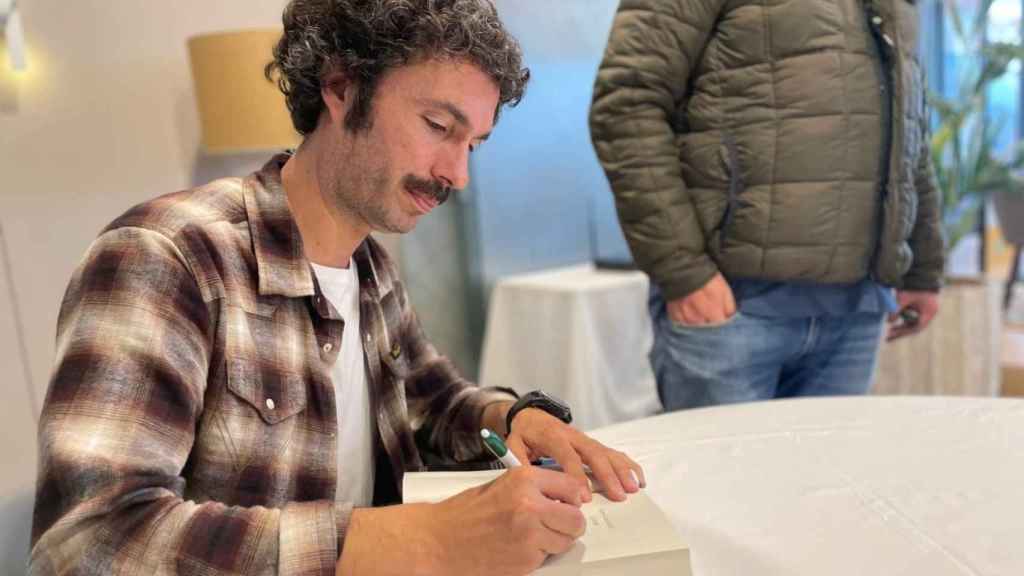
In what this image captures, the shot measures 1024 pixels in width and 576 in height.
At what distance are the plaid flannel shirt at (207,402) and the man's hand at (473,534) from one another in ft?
0.11

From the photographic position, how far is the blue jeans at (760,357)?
1.46 m

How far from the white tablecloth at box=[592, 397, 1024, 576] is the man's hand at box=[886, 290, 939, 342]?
0.56 metres

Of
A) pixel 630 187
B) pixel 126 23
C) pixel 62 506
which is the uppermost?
Result: pixel 126 23

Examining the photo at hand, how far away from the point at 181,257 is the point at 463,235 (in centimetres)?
250

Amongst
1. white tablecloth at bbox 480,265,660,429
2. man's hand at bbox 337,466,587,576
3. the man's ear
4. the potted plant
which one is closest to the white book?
man's hand at bbox 337,466,587,576

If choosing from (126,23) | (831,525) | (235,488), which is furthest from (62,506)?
(126,23)

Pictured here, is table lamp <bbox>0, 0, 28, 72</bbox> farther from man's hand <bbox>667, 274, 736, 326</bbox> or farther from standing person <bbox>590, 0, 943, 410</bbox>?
man's hand <bbox>667, 274, 736, 326</bbox>

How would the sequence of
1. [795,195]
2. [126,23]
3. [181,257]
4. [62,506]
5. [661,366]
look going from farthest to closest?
[126,23] → [661,366] → [795,195] → [181,257] → [62,506]

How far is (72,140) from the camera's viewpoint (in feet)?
7.91

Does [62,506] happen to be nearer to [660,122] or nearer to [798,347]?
[660,122]

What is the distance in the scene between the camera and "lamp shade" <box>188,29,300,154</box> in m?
2.32

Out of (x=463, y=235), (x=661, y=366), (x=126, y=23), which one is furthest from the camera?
(x=463, y=235)

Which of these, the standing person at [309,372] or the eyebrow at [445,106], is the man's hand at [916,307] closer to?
the standing person at [309,372]

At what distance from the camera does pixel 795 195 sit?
4.70 feet
